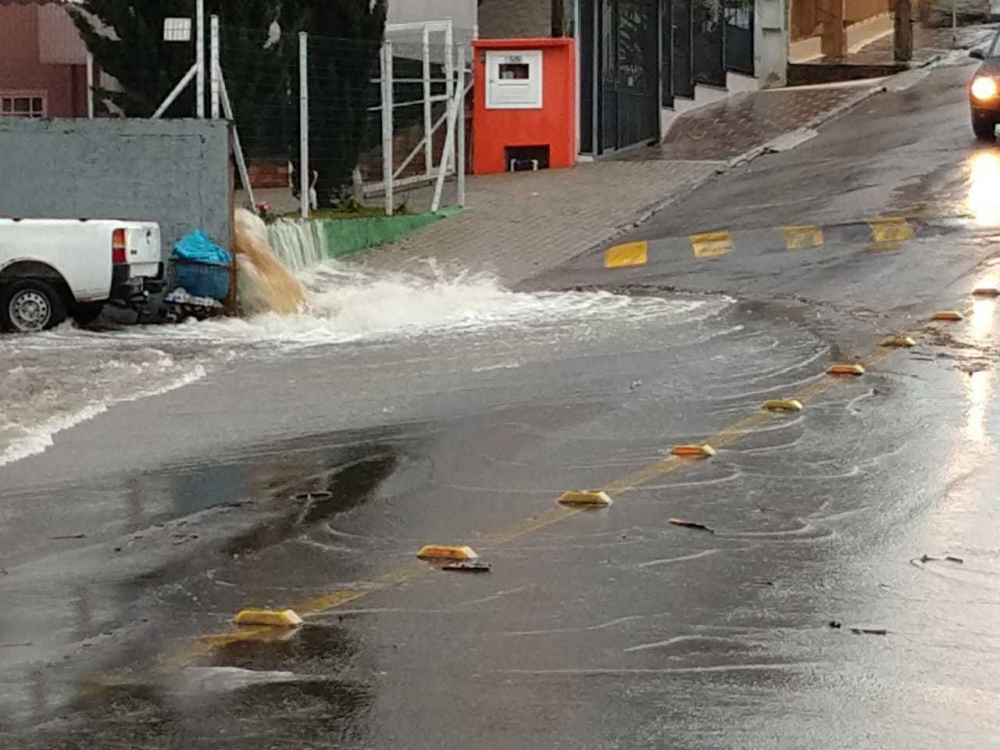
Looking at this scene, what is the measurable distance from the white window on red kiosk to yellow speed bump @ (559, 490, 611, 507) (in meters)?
18.6

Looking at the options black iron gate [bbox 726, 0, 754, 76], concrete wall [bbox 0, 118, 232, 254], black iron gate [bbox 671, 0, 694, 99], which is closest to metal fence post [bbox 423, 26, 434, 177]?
concrete wall [bbox 0, 118, 232, 254]

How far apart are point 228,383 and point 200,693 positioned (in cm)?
696

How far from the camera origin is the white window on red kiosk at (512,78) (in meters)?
26.5

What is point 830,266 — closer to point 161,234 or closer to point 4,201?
point 161,234

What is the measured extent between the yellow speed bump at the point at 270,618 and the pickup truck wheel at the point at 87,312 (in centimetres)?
907

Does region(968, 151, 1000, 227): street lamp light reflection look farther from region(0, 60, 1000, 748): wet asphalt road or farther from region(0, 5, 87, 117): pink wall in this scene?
region(0, 5, 87, 117): pink wall

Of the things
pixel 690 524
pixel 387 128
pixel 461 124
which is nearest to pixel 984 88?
pixel 461 124

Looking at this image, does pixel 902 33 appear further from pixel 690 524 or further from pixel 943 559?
pixel 943 559

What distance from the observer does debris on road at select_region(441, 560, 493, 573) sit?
285 inches

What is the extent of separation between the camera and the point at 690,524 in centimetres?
802

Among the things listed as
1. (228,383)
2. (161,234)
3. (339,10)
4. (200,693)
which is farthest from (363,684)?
(339,10)

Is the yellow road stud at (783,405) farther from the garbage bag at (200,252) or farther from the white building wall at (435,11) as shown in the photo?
the white building wall at (435,11)

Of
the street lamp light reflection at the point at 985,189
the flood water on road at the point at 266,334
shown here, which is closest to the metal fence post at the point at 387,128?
the flood water on road at the point at 266,334

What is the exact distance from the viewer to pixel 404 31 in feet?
81.8
